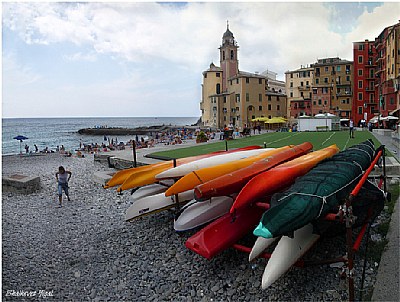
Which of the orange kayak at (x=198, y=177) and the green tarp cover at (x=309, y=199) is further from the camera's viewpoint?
the orange kayak at (x=198, y=177)

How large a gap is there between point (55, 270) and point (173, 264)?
2508 mm

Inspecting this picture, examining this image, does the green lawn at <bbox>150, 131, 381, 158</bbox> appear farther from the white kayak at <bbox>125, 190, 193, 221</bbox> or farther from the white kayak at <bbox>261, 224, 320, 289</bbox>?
the white kayak at <bbox>261, 224, 320, 289</bbox>

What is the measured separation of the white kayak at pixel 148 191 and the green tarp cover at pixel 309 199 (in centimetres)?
465

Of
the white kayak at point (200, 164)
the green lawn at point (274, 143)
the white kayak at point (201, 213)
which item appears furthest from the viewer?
the green lawn at point (274, 143)

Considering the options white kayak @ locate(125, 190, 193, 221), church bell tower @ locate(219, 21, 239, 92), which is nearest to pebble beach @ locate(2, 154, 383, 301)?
white kayak @ locate(125, 190, 193, 221)

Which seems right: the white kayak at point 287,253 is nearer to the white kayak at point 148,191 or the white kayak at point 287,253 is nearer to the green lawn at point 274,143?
the white kayak at point 148,191

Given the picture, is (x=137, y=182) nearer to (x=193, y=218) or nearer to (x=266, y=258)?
(x=193, y=218)

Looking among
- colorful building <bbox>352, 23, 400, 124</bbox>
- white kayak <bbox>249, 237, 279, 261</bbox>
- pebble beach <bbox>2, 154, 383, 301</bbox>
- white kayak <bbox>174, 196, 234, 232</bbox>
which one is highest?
colorful building <bbox>352, 23, 400, 124</bbox>

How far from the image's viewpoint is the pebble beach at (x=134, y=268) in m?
6.07

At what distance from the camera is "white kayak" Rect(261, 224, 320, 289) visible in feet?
18.3

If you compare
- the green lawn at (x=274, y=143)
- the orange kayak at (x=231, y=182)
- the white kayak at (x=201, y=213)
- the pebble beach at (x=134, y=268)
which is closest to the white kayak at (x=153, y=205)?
the pebble beach at (x=134, y=268)

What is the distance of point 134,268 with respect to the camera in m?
7.20

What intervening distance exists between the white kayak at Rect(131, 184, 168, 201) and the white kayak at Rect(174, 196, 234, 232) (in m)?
2.12

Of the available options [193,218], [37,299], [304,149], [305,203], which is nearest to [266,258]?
[305,203]
